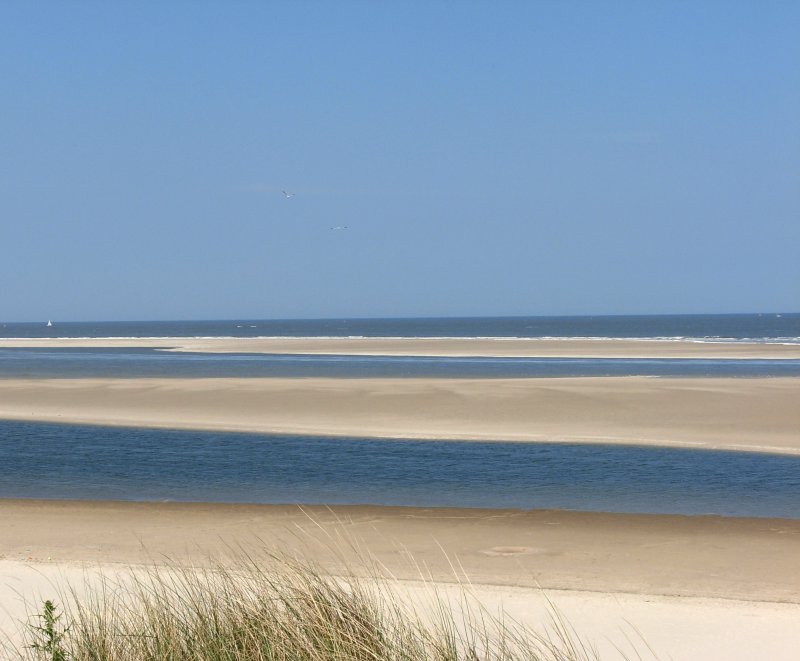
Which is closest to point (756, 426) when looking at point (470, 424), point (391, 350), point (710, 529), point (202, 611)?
point (470, 424)

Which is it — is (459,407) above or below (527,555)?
above

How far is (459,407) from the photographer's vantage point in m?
27.1

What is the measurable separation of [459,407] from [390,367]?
63.3 feet

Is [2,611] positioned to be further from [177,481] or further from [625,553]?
[177,481]

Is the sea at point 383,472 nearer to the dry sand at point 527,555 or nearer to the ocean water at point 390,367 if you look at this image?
the dry sand at point 527,555

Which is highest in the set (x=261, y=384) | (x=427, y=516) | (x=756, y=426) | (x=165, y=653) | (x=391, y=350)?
(x=391, y=350)

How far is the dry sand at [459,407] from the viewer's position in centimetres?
2248

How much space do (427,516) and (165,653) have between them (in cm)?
833

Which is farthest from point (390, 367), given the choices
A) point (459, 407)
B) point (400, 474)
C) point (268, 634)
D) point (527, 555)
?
point (268, 634)

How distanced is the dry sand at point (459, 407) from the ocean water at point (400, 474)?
161 centimetres

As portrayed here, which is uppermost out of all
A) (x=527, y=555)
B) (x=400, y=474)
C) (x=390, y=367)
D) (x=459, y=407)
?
(x=390, y=367)

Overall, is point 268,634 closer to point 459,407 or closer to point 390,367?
point 459,407

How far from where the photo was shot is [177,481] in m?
17.1

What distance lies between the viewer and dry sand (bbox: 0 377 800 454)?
22484 millimetres
